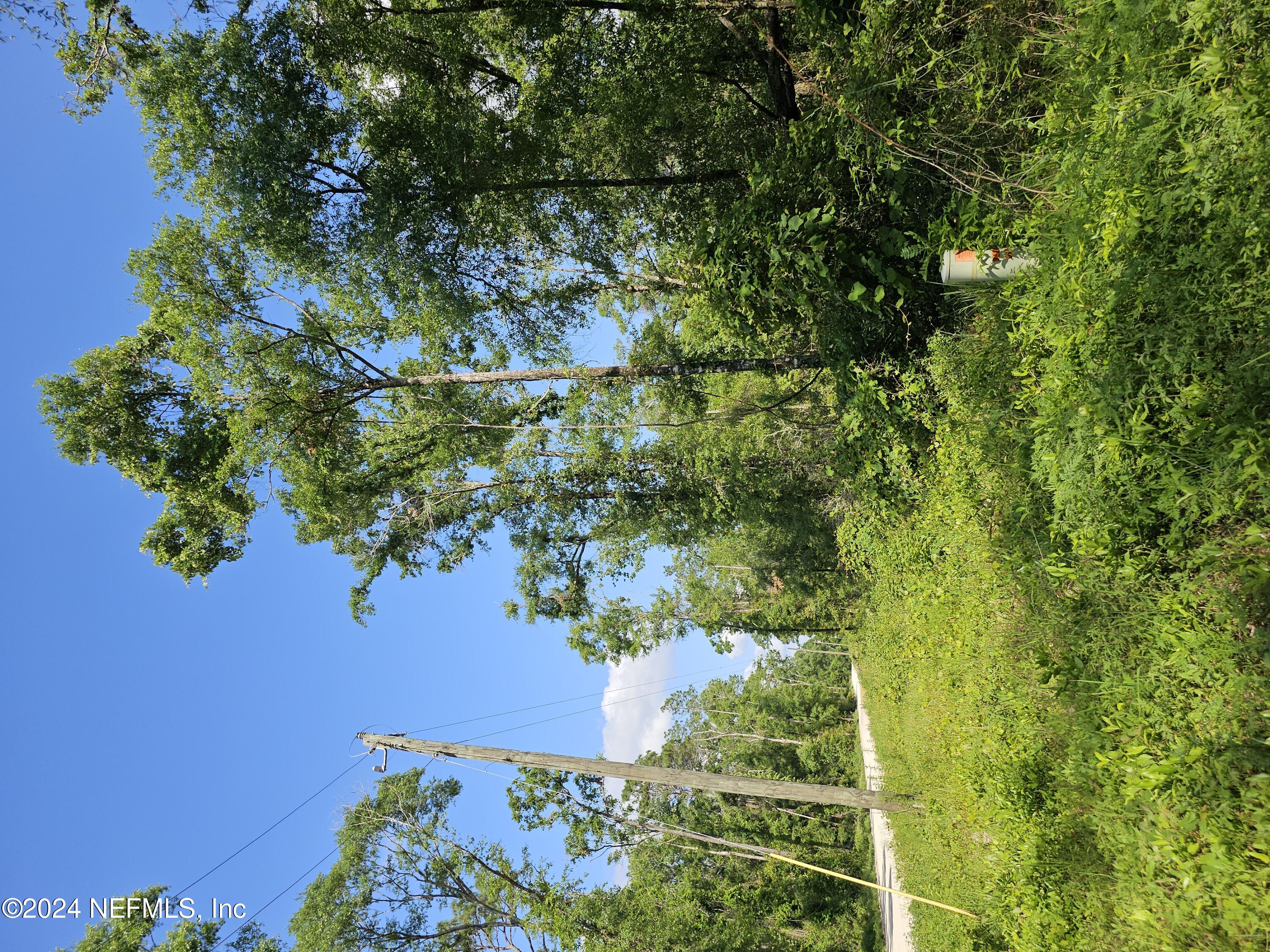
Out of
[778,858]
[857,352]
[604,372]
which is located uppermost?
[604,372]

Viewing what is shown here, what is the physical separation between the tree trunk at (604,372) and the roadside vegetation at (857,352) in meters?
0.16

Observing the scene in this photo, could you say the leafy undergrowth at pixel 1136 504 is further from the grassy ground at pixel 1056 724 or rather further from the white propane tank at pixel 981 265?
the white propane tank at pixel 981 265

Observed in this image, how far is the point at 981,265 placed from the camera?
6.64 meters

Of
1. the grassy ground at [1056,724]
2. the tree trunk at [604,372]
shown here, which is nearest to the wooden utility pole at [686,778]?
the grassy ground at [1056,724]

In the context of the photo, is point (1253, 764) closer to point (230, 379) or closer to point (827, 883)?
point (230, 379)

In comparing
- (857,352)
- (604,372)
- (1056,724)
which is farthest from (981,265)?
(604,372)

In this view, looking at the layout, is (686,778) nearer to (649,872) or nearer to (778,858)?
(778,858)

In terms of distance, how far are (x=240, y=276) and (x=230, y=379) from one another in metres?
1.66

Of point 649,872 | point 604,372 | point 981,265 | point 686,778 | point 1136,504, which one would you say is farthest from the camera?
point 649,872

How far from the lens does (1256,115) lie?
3910 millimetres

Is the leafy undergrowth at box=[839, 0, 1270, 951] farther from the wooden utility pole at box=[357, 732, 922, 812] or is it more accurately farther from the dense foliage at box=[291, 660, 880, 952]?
the dense foliage at box=[291, 660, 880, 952]

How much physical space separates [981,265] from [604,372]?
24.1ft

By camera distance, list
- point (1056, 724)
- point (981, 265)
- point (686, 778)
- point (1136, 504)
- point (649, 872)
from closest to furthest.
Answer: point (1136, 504), point (1056, 724), point (981, 265), point (686, 778), point (649, 872)

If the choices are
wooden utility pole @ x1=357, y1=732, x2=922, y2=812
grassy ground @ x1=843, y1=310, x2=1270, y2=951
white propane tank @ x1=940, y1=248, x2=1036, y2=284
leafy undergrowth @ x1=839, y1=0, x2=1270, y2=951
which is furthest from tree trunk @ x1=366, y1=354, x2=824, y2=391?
wooden utility pole @ x1=357, y1=732, x2=922, y2=812
